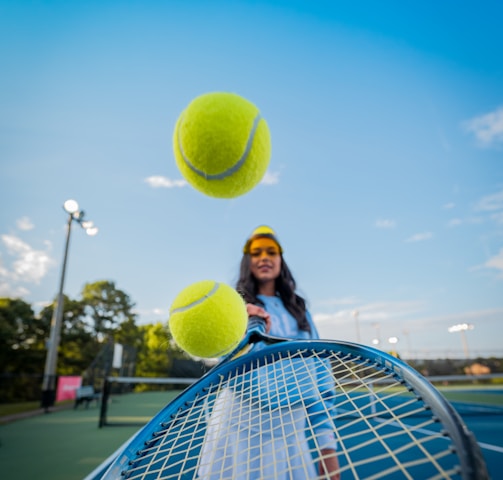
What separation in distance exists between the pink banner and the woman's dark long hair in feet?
26.8

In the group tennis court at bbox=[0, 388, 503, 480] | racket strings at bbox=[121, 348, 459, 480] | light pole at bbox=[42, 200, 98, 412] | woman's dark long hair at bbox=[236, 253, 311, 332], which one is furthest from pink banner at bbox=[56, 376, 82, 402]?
racket strings at bbox=[121, 348, 459, 480]

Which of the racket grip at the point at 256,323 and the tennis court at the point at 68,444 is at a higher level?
the racket grip at the point at 256,323

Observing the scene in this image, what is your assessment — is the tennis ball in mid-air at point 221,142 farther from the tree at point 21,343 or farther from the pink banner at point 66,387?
the tree at point 21,343

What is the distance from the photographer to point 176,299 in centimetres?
140

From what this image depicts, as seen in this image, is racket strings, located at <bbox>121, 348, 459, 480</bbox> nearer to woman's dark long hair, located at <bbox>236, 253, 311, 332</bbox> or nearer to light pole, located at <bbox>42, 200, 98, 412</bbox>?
woman's dark long hair, located at <bbox>236, 253, 311, 332</bbox>

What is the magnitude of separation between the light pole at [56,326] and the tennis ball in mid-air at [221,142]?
7.72 meters

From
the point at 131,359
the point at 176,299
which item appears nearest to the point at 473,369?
the point at 131,359

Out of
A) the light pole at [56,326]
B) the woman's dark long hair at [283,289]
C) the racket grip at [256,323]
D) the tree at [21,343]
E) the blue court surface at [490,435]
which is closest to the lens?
the racket grip at [256,323]

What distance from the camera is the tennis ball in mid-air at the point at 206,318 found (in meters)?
1.34

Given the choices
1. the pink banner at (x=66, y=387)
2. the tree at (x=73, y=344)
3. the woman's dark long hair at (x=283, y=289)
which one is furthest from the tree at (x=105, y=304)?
the woman's dark long hair at (x=283, y=289)

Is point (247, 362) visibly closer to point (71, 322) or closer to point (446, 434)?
point (446, 434)

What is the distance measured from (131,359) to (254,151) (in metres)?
13.7

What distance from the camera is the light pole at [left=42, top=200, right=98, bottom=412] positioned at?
7.25 m

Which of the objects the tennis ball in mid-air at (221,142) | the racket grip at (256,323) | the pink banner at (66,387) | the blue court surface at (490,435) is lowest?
the blue court surface at (490,435)
